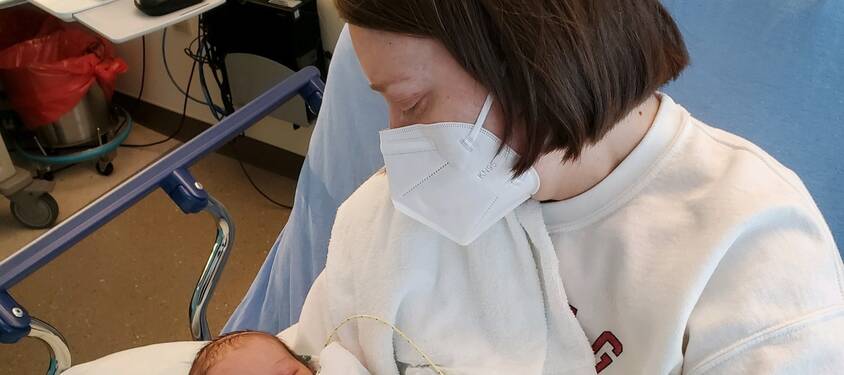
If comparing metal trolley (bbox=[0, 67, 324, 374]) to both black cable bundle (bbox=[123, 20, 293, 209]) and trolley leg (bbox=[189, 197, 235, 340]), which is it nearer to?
trolley leg (bbox=[189, 197, 235, 340])

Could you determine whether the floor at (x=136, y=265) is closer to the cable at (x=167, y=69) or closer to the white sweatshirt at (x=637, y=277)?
the cable at (x=167, y=69)

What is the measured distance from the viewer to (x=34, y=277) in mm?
2258

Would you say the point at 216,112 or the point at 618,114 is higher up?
the point at 618,114

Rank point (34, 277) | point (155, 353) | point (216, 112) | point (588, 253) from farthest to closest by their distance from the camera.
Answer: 1. point (216, 112)
2. point (34, 277)
3. point (155, 353)
4. point (588, 253)

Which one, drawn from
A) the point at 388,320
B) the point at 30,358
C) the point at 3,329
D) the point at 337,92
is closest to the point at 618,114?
A: the point at 388,320

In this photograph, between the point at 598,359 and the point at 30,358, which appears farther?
the point at 30,358

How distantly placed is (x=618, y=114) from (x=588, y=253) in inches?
7.6

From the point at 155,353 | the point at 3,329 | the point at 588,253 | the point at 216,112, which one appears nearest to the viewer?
the point at 588,253

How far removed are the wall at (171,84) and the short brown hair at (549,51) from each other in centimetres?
170

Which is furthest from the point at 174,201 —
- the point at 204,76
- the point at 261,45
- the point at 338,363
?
the point at 204,76

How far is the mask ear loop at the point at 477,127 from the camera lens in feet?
2.37

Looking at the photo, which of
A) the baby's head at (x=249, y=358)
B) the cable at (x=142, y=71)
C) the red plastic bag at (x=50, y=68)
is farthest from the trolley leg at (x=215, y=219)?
the cable at (x=142, y=71)

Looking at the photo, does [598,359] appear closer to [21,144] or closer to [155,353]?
[155,353]

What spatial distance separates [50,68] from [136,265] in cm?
69
